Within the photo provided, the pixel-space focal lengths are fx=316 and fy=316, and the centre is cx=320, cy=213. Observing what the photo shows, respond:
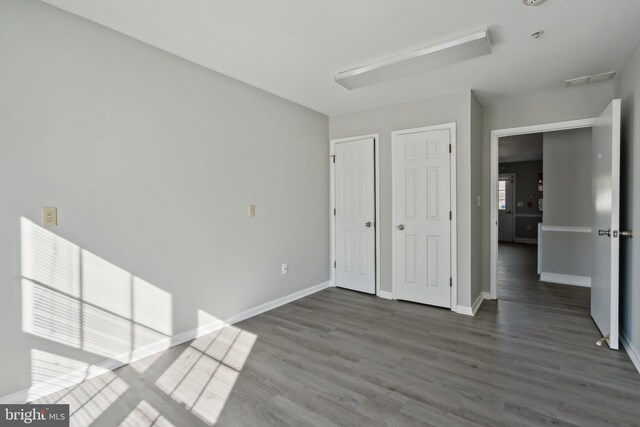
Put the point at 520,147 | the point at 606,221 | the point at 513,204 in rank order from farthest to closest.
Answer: the point at 513,204 < the point at 520,147 < the point at 606,221

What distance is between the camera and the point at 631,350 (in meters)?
2.51

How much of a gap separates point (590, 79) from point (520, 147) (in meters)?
4.60

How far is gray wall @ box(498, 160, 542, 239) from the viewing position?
9492mm

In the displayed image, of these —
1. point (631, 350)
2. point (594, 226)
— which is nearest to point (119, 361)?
point (631, 350)

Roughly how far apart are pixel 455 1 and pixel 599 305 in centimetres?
308

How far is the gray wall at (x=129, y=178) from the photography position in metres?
1.98

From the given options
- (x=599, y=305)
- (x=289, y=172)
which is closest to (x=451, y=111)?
(x=289, y=172)

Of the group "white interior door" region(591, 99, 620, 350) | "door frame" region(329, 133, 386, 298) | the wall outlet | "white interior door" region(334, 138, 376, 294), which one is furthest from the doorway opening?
the wall outlet

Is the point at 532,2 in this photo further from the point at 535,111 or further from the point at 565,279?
the point at 565,279

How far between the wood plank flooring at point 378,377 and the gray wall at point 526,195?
279 inches

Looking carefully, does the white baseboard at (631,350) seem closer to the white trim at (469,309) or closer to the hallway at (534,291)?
the hallway at (534,291)

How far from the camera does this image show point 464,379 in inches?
89.0

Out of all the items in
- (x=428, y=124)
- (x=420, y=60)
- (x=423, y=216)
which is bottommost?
(x=423, y=216)

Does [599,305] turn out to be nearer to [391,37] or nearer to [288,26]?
[391,37]
